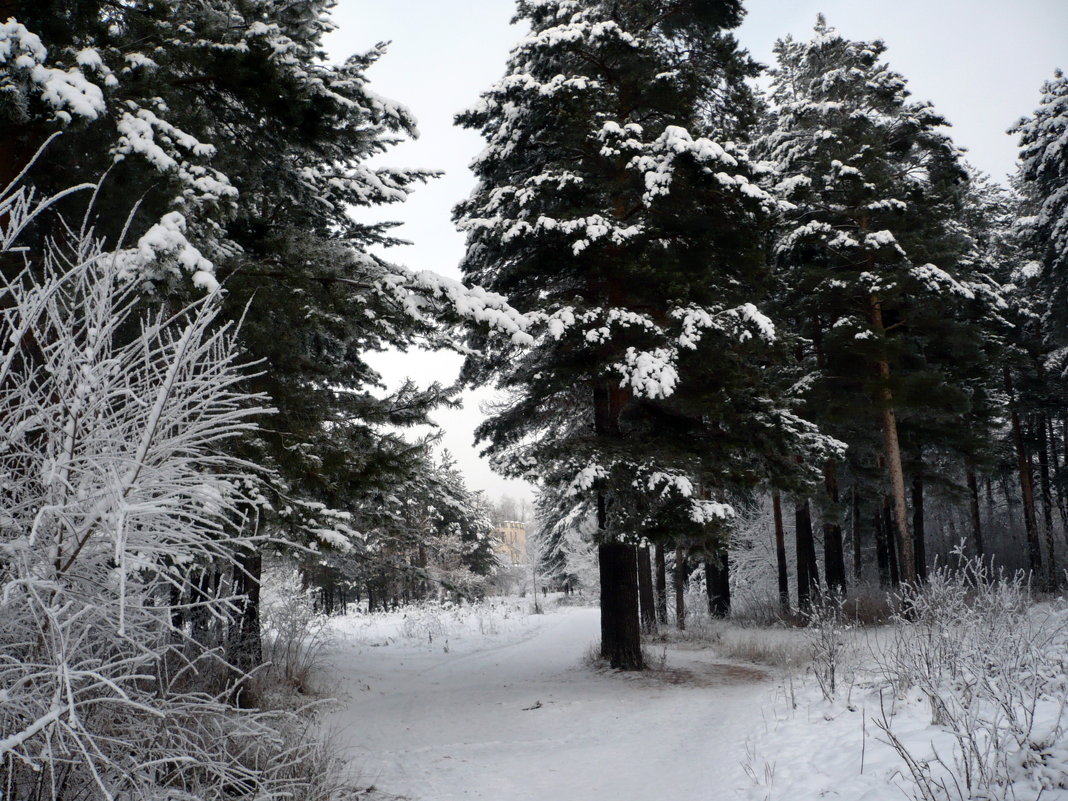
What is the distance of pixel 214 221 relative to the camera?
5.90m

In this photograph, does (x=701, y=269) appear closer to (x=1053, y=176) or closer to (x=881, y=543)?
(x=1053, y=176)

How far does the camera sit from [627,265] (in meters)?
9.45

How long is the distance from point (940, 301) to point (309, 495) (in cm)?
1486

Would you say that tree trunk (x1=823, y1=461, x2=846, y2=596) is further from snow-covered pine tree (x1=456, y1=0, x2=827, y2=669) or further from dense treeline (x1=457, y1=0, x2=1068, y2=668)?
snow-covered pine tree (x1=456, y1=0, x2=827, y2=669)

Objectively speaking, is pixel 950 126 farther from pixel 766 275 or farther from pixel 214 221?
pixel 214 221

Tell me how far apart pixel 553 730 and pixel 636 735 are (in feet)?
3.04

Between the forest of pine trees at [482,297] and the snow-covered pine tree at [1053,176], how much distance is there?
10 cm

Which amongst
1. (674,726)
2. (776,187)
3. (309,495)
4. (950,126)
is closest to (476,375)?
(309,495)

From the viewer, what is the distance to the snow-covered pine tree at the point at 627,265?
28.6 feet

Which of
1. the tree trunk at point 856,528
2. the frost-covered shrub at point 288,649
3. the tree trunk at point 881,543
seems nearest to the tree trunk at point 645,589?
the tree trunk at point 856,528

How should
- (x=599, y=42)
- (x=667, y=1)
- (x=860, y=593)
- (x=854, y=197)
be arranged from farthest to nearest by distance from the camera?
(x=860, y=593) < (x=854, y=197) < (x=667, y=1) < (x=599, y=42)

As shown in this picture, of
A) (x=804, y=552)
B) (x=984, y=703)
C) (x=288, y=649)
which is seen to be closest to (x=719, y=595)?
(x=804, y=552)

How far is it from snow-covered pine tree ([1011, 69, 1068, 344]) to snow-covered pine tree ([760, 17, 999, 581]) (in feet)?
4.58

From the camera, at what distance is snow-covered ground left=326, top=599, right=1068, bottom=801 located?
14.8 feet
